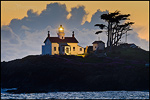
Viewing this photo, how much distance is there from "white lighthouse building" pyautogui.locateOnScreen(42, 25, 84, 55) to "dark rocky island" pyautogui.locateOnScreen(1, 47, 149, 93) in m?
15.7

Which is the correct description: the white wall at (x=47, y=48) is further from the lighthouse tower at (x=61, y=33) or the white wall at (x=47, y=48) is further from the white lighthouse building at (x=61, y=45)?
the lighthouse tower at (x=61, y=33)

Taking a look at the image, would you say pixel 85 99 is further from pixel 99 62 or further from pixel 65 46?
pixel 65 46

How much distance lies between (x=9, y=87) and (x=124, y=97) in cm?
2567

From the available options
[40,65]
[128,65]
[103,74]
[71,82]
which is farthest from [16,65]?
[128,65]

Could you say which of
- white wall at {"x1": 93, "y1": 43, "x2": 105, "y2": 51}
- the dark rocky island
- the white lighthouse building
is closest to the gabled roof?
the white lighthouse building

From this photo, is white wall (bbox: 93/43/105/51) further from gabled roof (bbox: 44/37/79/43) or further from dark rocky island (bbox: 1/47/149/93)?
dark rocky island (bbox: 1/47/149/93)

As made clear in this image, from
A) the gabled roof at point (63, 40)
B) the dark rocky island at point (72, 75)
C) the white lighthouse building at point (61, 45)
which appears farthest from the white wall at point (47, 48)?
the dark rocky island at point (72, 75)

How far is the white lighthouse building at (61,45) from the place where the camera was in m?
90.6

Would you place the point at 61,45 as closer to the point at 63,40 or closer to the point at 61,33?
the point at 63,40

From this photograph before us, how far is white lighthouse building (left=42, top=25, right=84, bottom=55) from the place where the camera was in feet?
297

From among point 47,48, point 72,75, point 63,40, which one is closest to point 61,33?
point 63,40

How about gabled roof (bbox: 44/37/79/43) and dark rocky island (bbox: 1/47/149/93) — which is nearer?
dark rocky island (bbox: 1/47/149/93)

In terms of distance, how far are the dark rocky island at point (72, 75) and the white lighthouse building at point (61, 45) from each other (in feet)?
51.5

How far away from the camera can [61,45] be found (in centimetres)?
9094
